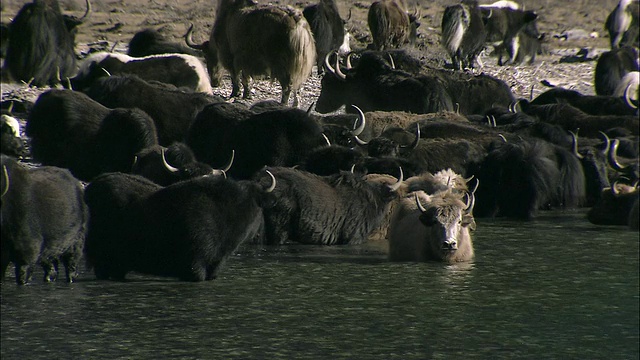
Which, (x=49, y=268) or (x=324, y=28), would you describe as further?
(x=324, y=28)

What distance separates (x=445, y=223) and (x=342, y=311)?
1.29 metres

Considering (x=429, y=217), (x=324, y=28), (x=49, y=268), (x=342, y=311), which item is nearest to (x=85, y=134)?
(x=49, y=268)

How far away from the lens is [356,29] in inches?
930

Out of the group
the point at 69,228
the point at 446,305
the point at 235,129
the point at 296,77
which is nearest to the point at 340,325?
the point at 446,305

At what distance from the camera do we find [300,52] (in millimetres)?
13898

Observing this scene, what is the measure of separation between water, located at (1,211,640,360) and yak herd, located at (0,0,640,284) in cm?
25

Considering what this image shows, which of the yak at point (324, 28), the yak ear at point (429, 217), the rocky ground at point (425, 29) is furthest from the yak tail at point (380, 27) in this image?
the yak ear at point (429, 217)

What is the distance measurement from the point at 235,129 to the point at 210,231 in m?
3.23

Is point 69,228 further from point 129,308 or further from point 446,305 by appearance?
point 446,305

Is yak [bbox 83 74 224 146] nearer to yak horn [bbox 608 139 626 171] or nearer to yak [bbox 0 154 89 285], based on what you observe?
yak horn [bbox 608 139 626 171]

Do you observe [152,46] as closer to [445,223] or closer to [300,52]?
[300,52]

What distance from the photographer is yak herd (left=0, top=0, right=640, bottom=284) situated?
22.2 feet

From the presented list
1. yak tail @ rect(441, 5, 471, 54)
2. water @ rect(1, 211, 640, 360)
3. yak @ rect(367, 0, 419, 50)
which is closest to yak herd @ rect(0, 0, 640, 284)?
water @ rect(1, 211, 640, 360)

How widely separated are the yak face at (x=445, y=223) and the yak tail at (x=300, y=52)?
6354mm
